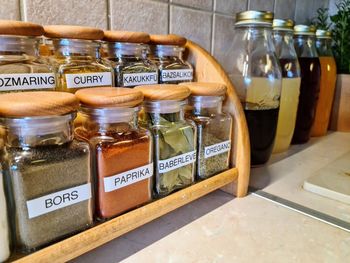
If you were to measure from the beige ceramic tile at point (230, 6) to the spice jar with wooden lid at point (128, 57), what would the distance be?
0.31 meters

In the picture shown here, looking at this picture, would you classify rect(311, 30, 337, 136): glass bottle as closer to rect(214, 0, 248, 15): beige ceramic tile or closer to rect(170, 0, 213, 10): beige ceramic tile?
rect(214, 0, 248, 15): beige ceramic tile

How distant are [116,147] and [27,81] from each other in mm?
119

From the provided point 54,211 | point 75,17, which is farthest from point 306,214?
point 75,17

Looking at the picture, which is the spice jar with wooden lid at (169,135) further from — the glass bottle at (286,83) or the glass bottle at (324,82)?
the glass bottle at (324,82)

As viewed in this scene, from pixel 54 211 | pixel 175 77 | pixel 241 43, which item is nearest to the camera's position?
pixel 54 211

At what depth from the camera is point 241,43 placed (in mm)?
585

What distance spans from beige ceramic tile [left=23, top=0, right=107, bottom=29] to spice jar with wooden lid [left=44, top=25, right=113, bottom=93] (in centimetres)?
7

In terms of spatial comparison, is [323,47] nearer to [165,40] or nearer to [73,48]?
[165,40]

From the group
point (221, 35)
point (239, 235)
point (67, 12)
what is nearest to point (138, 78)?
point (67, 12)

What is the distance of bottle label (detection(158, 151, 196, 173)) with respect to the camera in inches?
14.4

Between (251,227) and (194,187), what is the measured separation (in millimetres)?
87

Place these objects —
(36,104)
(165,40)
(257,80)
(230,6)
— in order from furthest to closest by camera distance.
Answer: (230,6) → (257,80) → (165,40) → (36,104)

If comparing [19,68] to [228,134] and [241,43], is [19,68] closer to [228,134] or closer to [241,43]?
[228,134]

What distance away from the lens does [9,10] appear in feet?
1.27
